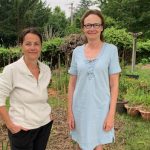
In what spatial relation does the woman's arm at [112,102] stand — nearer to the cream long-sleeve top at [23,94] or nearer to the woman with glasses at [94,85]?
the woman with glasses at [94,85]

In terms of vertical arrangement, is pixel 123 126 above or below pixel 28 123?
below

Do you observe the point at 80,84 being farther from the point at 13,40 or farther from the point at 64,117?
the point at 13,40

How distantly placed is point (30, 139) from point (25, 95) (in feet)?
1.18

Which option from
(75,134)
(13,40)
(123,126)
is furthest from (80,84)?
(13,40)

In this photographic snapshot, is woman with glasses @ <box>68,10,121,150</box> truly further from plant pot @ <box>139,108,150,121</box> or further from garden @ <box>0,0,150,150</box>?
plant pot @ <box>139,108,150,121</box>

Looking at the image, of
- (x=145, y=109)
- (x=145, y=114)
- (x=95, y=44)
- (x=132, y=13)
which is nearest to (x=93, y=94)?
(x=95, y=44)

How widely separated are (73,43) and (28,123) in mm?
9006

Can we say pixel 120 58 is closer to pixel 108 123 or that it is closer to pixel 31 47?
pixel 108 123

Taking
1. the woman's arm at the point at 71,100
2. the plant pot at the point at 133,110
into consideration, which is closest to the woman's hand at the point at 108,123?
the woman's arm at the point at 71,100

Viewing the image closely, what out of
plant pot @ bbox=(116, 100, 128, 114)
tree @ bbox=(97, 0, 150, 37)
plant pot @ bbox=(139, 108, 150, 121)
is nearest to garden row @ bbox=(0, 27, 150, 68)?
tree @ bbox=(97, 0, 150, 37)

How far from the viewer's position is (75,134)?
3.10m

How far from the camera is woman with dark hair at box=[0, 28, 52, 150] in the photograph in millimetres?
2621

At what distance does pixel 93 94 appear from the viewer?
2916 millimetres

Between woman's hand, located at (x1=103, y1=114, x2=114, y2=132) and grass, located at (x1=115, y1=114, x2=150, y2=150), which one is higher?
woman's hand, located at (x1=103, y1=114, x2=114, y2=132)
